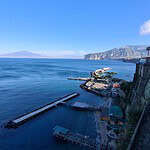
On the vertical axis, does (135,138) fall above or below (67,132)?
above

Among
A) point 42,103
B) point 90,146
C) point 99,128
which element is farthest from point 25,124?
point 99,128

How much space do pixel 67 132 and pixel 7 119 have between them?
13.2 metres

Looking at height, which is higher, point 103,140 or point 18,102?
point 18,102

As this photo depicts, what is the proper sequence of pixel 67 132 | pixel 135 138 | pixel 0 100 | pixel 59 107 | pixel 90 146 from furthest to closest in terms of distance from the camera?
pixel 0 100, pixel 59 107, pixel 67 132, pixel 90 146, pixel 135 138

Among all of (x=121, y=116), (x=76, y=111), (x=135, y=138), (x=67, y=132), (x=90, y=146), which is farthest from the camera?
(x=76, y=111)

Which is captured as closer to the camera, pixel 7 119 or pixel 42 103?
pixel 7 119

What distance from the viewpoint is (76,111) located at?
25156 mm

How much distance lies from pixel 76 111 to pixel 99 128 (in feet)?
24.9

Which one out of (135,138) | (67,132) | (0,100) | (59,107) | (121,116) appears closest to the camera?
(135,138)

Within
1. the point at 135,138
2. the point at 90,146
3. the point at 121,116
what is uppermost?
the point at 135,138

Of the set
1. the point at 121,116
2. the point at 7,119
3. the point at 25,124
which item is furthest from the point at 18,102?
the point at 121,116

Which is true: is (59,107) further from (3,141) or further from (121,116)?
(121,116)

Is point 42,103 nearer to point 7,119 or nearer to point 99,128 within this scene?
point 7,119

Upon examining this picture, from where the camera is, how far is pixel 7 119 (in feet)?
68.7
